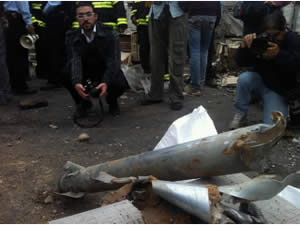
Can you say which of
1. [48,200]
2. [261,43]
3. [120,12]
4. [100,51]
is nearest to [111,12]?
[120,12]

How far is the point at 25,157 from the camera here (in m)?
3.04

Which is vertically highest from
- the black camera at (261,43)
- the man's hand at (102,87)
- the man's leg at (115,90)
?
the black camera at (261,43)

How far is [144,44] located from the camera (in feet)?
18.9

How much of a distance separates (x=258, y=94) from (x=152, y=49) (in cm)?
152

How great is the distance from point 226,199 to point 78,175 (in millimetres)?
968

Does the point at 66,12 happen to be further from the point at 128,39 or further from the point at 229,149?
the point at 229,149

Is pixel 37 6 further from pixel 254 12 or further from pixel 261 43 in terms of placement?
pixel 261 43

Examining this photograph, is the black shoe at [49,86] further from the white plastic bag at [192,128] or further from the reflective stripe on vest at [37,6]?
the white plastic bag at [192,128]

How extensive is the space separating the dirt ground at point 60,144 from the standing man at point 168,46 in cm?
19

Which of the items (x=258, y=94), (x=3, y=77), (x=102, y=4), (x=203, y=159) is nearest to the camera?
(x=203, y=159)

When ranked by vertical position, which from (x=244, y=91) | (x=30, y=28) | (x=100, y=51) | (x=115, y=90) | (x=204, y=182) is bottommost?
(x=115, y=90)

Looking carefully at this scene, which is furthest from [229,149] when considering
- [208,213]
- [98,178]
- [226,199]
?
[98,178]

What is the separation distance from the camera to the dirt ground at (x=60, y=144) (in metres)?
2.35

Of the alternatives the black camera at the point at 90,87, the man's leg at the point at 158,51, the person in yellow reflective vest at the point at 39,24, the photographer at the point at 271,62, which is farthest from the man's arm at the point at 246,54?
the person in yellow reflective vest at the point at 39,24
